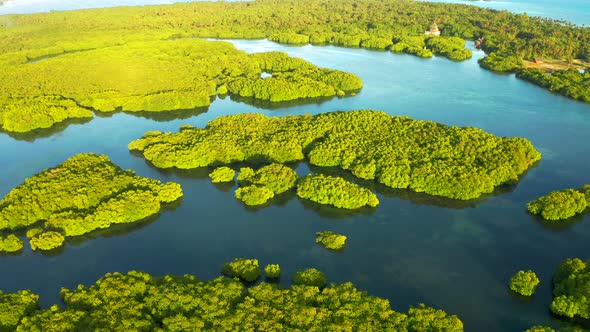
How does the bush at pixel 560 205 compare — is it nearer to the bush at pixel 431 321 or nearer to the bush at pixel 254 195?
the bush at pixel 431 321

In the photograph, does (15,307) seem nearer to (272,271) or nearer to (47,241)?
(47,241)

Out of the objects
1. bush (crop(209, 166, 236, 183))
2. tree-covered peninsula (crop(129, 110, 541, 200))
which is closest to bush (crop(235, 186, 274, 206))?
bush (crop(209, 166, 236, 183))

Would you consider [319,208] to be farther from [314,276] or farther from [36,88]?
[36,88]

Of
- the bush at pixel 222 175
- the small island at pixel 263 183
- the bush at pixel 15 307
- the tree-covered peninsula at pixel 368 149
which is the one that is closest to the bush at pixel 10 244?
the bush at pixel 15 307

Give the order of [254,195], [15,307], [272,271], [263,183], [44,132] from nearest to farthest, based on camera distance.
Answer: [15,307] < [272,271] < [254,195] < [263,183] < [44,132]

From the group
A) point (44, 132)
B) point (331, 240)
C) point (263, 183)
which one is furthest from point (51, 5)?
point (331, 240)

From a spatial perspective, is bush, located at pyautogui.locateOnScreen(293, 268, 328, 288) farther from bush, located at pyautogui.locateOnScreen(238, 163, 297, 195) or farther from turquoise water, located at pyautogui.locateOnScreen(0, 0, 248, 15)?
turquoise water, located at pyautogui.locateOnScreen(0, 0, 248, 15)
